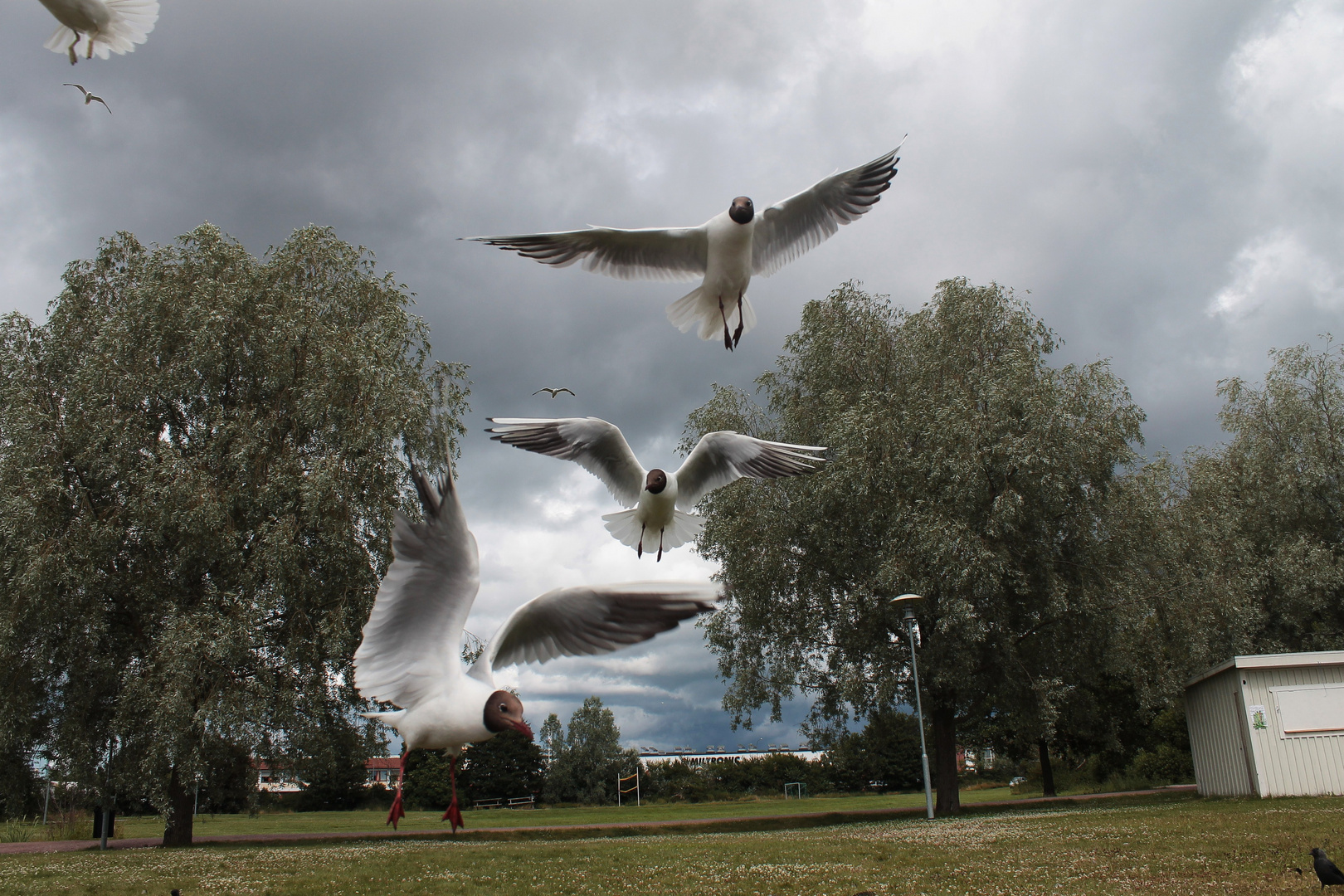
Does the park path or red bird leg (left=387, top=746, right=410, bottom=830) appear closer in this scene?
red bird leg (left=387, top=746, right=410, bottom=830)

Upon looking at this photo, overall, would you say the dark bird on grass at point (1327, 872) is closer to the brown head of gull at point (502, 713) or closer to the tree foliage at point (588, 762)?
the brown head of gull at point (502, 713)

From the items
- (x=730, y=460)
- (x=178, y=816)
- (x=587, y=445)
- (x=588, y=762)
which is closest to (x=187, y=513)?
(x=178, y=816)

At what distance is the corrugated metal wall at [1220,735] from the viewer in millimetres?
19078

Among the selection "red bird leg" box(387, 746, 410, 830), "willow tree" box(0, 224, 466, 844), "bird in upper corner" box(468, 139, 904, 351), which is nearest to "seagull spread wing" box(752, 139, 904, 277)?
"bird in upper corner" box(468, 139, 904, 351)

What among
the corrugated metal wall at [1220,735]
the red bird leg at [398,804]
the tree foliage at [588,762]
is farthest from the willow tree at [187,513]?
the tree foliage at [588,762]

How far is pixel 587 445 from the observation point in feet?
34.0

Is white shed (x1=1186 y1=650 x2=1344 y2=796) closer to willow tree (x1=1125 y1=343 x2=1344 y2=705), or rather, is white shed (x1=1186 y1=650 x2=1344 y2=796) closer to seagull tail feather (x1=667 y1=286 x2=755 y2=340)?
willow tree (x1=1125 y1=343 x2=1344 y2=705)

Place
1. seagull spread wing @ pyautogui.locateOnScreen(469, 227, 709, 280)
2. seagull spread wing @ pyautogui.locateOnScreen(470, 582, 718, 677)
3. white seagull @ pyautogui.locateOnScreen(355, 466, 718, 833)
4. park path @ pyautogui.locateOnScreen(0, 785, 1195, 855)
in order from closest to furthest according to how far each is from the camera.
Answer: seagull spread wing @ pyautogui.locateOnScreen(470, 582, 718, 677) < white seagull @ pyautogui.locateOnScreen(355, 466, 718, 833) < seagull spread wing @ pyautogui.locateOnScreen(469, 227, 709, 280) < park path @ pyautogui.locateOnScreen(0, 785, 1195, 855)

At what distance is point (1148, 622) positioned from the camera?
22594 millimetres

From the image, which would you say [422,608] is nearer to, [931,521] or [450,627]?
[450,627]

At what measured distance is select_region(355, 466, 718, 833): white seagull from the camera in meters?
5.40

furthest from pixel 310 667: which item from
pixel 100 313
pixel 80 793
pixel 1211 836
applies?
pixel 1211 836

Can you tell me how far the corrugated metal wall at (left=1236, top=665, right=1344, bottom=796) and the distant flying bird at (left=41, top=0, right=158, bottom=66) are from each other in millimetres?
21356

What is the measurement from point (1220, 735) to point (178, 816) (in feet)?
75.2
